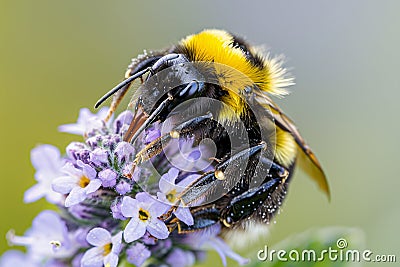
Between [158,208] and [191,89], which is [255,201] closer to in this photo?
[158,208]

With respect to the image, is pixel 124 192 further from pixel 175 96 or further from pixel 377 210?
pixel 377 210

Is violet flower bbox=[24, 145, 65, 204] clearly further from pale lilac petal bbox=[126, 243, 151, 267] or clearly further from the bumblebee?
pale lilac petal bbox=[126, 243, 151, 267]

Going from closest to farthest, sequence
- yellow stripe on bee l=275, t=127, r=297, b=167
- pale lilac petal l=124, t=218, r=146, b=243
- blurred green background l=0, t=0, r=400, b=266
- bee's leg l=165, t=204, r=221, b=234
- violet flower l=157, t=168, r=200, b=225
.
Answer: pale lilac petal l=124, t=218, r=146, b=243 < violet flower l=157, t=168, r=200, b=225 < bee's leg l=165, t=204, r=221, b=234 < yellow stripe on bee l=275, t=127, r=297, b=167 < blurred green background l=0, t=0, r=400, b=266

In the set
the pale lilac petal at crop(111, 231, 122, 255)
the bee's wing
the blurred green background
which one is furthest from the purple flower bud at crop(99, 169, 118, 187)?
the blurred green background

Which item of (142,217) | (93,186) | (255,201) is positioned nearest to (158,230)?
(142,217)

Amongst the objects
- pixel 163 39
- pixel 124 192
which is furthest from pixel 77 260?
pixel 163 39
